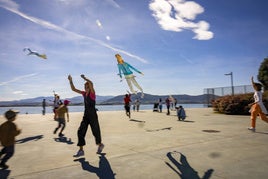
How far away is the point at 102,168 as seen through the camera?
4.45 metres

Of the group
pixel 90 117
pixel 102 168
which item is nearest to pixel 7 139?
pixel 90 117

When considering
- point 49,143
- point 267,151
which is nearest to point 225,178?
point 267,151

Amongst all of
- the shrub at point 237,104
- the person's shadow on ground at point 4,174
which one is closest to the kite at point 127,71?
the person's shadow on ground at point 4,174

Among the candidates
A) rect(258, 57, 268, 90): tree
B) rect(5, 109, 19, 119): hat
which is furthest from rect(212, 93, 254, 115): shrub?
rect(5, 109, 19, 119): hat

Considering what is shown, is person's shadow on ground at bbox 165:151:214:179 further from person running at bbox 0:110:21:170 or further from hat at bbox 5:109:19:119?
hat at bbox 5:109:19:119

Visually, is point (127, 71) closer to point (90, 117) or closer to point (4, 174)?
point (90, 117)

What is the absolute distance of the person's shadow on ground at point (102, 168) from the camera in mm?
4031

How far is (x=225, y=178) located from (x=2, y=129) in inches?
176

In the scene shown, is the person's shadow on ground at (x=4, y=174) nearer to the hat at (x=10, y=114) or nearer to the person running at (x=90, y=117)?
the hat at (x=10, y=114)

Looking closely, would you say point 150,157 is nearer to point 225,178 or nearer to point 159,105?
point 225,178

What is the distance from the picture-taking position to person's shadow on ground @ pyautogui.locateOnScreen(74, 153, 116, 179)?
4031 mm

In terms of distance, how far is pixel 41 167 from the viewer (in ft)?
15.1

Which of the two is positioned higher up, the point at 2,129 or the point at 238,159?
the point at 2,129

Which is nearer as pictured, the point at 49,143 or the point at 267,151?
the point at 267,151
